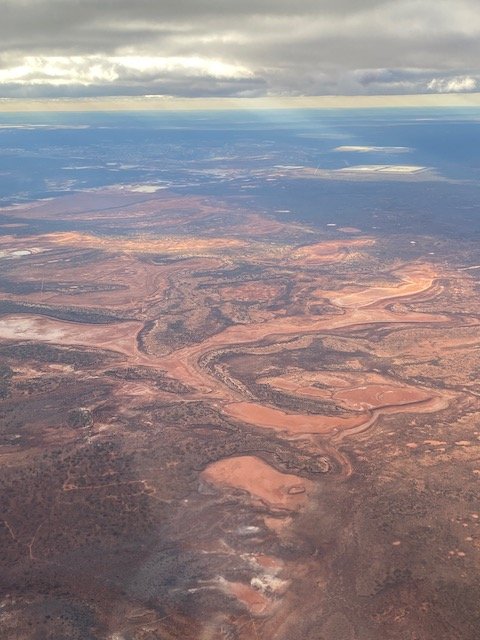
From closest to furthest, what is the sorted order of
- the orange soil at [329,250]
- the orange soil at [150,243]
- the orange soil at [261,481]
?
1. the orange soil at [261,481]
2. the orange soil at [329,250]
3. the orange soil at [150,243]

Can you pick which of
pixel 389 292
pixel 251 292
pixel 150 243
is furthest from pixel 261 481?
pixel 150 243

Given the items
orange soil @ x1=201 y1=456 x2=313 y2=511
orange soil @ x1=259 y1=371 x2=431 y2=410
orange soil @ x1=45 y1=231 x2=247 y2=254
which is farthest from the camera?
orange soil @ x1=45 y1=231 x2=247 y2=254

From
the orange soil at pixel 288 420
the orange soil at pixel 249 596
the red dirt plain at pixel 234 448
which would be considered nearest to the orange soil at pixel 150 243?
the red dirt plain at pixel 234 448

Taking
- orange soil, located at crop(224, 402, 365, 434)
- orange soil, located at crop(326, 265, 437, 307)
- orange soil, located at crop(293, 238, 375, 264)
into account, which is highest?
orange soil, located at crop(293, 238, 375, 264)

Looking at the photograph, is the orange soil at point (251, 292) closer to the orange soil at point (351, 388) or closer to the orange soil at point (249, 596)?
the orange soil at point (351, 388)

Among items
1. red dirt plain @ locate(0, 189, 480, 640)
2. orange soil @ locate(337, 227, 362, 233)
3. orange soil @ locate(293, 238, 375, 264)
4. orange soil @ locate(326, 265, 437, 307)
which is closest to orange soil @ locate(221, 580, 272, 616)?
red dirt plain @ locate(0, 189, 480, 640)

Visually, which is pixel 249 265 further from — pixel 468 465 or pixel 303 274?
pixel 468 465

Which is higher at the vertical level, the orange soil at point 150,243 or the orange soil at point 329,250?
the orange soil at point 150,243

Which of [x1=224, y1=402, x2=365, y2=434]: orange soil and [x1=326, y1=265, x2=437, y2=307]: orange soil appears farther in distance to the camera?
[x1=326, y1=265, x2=437, y2=307]: orange soil

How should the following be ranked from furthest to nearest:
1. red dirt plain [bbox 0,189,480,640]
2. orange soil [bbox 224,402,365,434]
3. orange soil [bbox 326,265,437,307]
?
orange soil [bbox 326,265,437,307], orange soil [bbox 224,402,365,434], red dirt plain [bbox 0,189,480,640]

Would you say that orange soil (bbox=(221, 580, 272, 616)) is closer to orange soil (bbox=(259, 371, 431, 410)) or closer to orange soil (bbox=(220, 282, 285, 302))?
orange soil (bbox=(259, 371, 431, 410))
